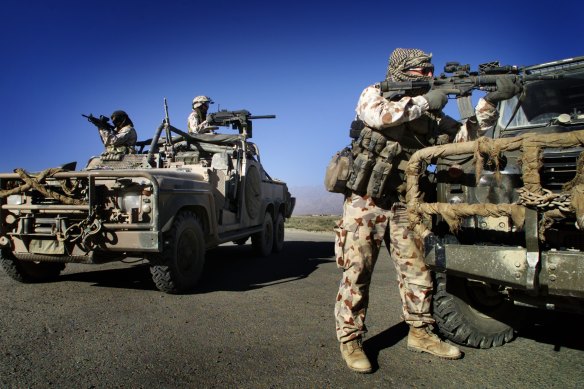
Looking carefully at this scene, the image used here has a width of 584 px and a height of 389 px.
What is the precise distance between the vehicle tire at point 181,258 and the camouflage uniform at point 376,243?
7.33 ft

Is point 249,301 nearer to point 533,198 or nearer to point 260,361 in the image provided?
point 260,361

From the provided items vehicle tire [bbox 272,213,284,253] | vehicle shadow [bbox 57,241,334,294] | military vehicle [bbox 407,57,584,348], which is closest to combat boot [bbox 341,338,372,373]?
military vehicle [bbox 407,57,584,348]

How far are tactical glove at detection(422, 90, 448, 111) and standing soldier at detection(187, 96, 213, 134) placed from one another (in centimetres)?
579


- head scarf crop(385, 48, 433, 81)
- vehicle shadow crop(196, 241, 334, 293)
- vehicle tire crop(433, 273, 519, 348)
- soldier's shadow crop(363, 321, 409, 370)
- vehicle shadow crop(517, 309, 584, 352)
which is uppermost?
head scarf crop(385, 48, 433, 81)

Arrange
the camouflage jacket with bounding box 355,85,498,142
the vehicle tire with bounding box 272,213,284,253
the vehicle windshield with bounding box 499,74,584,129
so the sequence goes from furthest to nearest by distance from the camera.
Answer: the vehicle tire with bounding box 272,213,284,253
the vehicle windshield with bounding box 499,74,584,129
the camouflage jacket with bounding box 355,85,498,142

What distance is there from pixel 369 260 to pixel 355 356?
0.61 meters

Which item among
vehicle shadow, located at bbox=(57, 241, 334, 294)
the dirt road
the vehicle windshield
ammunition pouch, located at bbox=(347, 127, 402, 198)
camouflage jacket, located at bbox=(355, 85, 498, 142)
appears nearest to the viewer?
the dirt road

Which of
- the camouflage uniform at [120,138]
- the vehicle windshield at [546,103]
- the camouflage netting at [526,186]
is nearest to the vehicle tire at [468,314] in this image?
the camouflage netting at [526,186]

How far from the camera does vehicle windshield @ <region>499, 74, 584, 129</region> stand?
3869mm

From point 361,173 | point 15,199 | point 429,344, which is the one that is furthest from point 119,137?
point 429,344

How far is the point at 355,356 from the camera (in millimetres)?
2736

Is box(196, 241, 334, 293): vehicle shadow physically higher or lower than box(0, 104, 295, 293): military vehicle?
lower

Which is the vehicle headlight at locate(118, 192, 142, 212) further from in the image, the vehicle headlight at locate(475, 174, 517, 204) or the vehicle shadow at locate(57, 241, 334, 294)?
the vehicle headlight at locate(475, 174, 517, 204)

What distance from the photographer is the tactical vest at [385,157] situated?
2.94m
